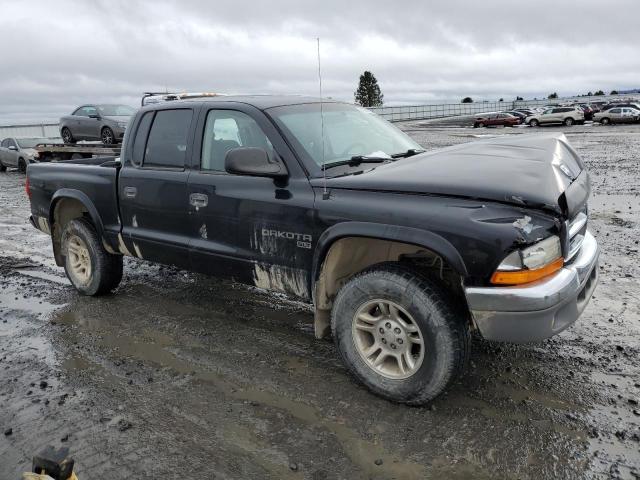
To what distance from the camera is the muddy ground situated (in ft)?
9.32

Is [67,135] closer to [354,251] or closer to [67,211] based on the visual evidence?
[67,211]

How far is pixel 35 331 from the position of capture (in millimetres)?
4797

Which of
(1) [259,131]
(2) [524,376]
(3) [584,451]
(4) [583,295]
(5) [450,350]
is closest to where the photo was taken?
(3) [584,451]

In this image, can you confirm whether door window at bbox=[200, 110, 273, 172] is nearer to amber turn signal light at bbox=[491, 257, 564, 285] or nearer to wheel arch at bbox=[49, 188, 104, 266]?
wheel arch at bbox=[49, 188, 104, 266]

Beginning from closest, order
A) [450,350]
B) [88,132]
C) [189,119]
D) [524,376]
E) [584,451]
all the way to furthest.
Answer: [584,451], [450,350], [524,376], [189,119], [88,132]

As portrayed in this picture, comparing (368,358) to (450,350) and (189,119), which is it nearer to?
(450,350)

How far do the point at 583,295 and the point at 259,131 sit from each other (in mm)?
2466

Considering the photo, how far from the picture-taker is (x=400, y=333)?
3.30m

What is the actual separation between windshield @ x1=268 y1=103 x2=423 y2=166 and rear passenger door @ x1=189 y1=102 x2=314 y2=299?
153mm

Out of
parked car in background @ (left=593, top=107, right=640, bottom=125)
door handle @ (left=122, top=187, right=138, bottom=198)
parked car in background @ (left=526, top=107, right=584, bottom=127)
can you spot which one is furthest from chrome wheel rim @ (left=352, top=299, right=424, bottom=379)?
parked car in background @ (left=526, top=107, right=584, bottom=127)

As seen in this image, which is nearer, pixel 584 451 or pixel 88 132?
pixel 584 451

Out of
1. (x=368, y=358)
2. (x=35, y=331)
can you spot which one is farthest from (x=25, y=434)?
(x=368, y=358)

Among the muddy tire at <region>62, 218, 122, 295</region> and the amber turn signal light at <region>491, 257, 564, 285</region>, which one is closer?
the amber turn signal light at <region>491, 257, 564, 285</region>

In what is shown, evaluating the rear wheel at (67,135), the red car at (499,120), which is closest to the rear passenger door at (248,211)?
the rear wheel at (67,135)
